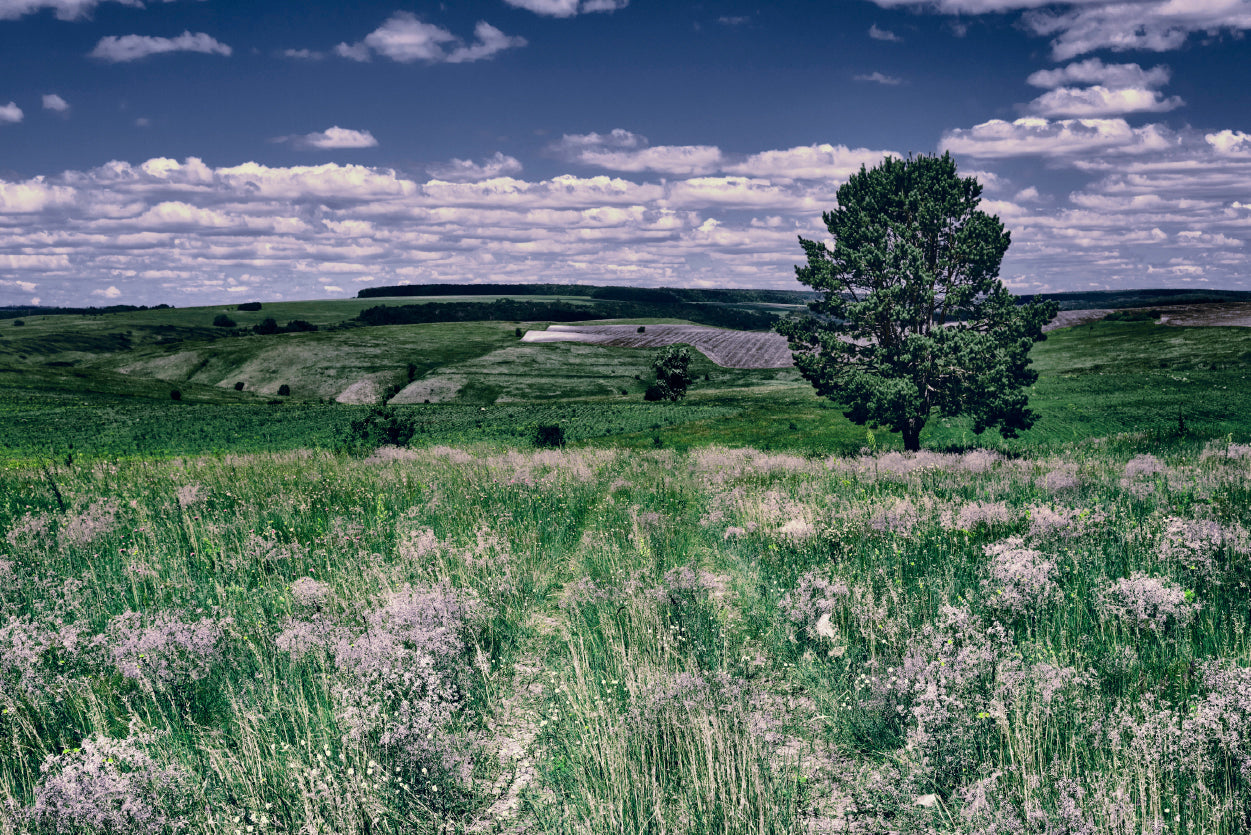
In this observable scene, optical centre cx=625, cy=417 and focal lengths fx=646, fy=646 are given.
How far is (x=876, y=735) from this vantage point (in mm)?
4336

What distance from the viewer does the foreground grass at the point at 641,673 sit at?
11.8ft

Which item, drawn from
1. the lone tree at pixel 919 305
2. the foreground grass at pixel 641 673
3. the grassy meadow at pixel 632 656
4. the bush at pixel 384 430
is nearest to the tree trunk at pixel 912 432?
the lone tree at pixel 919 305

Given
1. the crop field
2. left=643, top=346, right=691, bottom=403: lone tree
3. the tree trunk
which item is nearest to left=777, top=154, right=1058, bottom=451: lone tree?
the tree trunk

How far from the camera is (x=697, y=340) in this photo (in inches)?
5202

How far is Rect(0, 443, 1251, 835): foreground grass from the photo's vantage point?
141 inches

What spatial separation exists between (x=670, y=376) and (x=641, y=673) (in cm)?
8513

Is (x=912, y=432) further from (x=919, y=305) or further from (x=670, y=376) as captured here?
(x=670, y=376)

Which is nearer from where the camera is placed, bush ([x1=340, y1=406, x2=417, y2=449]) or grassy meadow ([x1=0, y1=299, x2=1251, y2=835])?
grassy meadow ([x1=0, y1=299, x2=1251, y2=835])

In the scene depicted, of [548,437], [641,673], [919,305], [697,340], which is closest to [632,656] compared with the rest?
[641,673]

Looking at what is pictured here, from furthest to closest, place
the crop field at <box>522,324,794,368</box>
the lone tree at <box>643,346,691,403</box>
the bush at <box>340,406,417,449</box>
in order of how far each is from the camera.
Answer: the crop field at <box>522,324,794,368</box> < the lone tree at <box>643,346,691,403</box> < the bush at <box>340,406,417,449</box>

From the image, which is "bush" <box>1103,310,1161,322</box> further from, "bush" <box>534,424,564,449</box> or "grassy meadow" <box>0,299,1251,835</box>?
"grassy meadow" <box>0,299,1251,835</box>

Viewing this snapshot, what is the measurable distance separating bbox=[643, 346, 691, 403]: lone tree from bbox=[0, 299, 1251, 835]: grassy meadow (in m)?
75.0

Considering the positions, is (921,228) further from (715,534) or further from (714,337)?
(714,337)

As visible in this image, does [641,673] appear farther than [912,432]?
No
